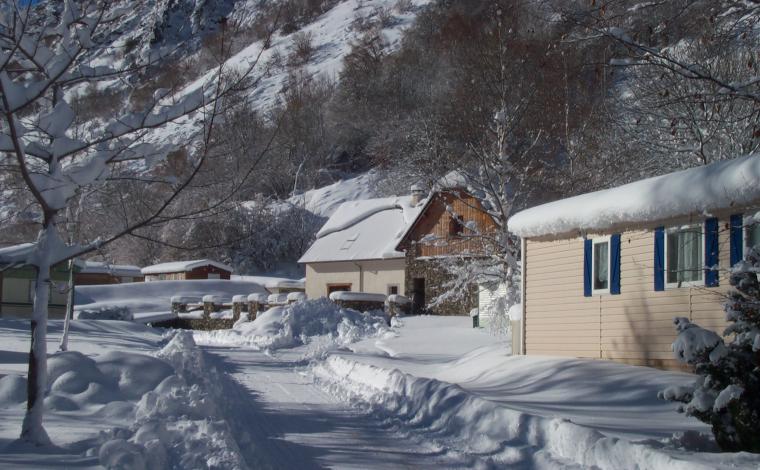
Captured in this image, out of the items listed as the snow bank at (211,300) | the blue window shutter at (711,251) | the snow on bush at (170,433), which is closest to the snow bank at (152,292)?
the snow bank at (211,300)

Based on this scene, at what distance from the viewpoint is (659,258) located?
13.1 meters

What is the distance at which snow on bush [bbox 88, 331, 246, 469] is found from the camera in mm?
6648

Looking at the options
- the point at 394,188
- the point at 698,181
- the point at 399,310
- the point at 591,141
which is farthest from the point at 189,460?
the point at 394,188

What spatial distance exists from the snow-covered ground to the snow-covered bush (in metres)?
0.42

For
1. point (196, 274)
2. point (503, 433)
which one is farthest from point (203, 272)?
point (503, 433)

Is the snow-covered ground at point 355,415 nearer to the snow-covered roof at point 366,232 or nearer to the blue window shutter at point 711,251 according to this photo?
the blue window shutter at point 711,251

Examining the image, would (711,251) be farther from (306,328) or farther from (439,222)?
(439,222)

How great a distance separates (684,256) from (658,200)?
1.13 m

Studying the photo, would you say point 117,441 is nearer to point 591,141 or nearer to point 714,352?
point 714,352

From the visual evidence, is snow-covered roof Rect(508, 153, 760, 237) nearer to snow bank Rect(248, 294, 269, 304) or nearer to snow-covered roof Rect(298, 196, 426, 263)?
snow-covered roof Rect(298, 196, 426, 263)

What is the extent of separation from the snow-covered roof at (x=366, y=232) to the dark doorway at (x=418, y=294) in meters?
1.51

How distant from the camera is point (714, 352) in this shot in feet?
24.5

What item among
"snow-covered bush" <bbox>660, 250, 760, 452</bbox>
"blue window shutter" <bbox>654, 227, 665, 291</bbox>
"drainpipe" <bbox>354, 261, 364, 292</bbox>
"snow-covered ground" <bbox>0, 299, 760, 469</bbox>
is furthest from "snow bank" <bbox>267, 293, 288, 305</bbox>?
"snow-covered bush" <bbox>660, 250, 760, 452</bbox>

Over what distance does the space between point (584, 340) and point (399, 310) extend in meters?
18.5
